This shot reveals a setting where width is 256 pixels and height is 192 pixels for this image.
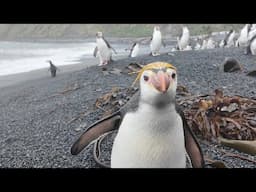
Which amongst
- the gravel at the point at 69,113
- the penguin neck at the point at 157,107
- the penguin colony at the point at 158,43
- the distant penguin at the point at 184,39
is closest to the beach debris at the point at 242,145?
the gravel at the point at 69,113

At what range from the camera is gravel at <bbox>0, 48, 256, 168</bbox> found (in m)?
2.60

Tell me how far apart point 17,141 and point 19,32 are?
21847 millimetres

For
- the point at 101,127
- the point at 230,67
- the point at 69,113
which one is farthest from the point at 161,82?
the point at 230,67

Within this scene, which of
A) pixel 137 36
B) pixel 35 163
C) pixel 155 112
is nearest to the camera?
pixel 155 112

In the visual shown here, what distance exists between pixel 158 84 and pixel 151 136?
0.29 m

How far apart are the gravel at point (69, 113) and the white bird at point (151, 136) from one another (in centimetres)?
73

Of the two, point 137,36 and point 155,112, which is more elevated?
point 137,36

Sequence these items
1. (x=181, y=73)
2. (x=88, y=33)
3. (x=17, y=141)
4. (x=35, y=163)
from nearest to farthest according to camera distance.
Result: (x=35, y=163) → (x=17, y=141) → (x=181, y=73) → (x=88, y=33)

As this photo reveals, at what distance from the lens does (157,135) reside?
5.58ft

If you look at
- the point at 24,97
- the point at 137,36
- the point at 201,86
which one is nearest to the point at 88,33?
the point at 137,36

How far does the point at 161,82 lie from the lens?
4.93 ft

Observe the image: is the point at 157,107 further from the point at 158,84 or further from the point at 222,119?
the point at 222,119

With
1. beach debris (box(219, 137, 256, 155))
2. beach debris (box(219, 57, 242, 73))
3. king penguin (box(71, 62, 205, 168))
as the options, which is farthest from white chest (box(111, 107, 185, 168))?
beach debris (box(219, 57, 242, 73))
